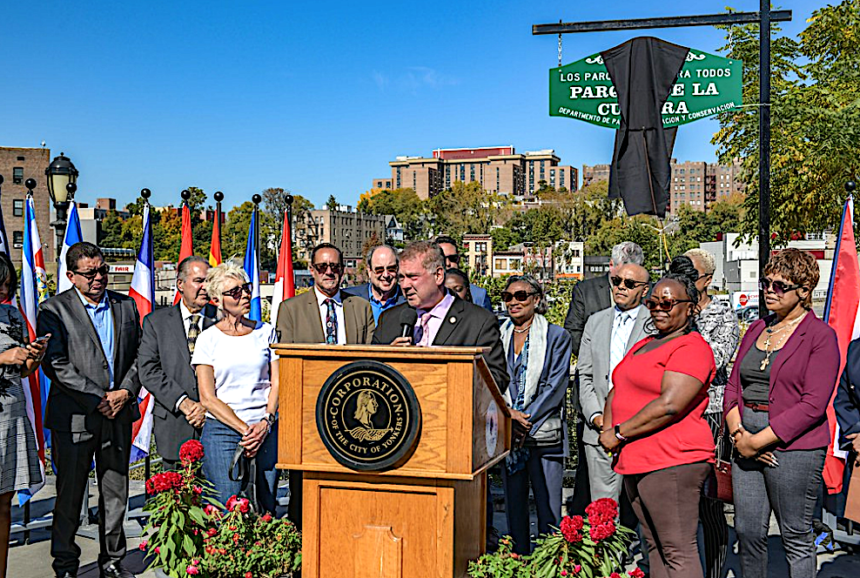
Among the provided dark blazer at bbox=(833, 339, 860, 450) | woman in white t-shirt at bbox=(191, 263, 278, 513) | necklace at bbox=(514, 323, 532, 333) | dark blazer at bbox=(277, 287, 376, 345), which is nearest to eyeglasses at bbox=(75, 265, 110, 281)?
woman in white t-shirt at bbox=(191, 263, 278, 513)

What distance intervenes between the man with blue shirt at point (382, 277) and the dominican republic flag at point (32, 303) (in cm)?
261

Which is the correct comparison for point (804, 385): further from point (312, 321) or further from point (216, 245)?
point (216, 245)

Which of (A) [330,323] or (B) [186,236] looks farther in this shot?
(B) [186,236]

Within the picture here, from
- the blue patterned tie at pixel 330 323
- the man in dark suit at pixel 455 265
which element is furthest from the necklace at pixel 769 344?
the blue patterned tie at pixel 330 323

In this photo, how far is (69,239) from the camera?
721 cm

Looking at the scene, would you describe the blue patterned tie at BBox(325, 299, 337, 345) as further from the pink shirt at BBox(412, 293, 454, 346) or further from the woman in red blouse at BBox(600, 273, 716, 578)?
the woman in red blouse at BBox(600, 273, 716, 578)

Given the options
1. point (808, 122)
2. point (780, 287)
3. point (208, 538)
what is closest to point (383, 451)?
point (208, 538)

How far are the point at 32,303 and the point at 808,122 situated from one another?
1317 cm

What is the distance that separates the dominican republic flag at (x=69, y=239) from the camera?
22.8ft

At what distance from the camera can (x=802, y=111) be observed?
14.2 m

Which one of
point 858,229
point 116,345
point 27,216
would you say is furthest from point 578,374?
point 858,229

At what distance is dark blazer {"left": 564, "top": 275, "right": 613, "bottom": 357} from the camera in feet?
19.8

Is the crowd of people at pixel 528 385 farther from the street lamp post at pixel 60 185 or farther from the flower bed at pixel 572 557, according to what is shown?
the street lamp post at pixel 60 185

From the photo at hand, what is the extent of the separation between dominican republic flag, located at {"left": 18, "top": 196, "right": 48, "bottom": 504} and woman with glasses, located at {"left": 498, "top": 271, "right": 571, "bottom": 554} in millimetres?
3575
